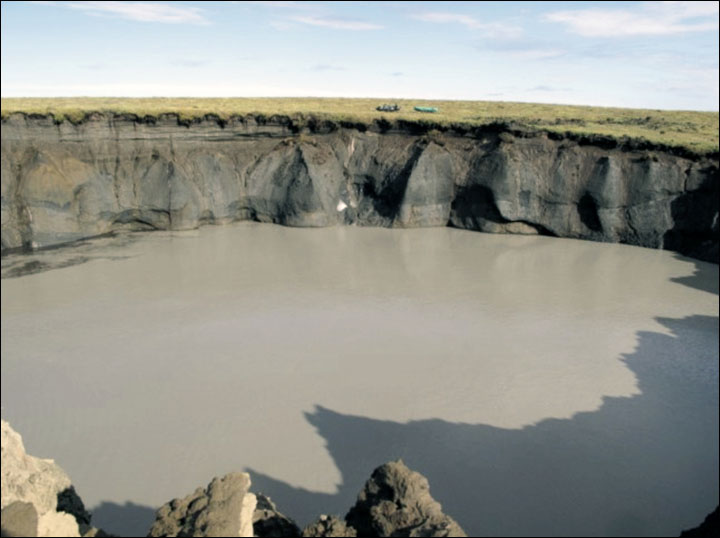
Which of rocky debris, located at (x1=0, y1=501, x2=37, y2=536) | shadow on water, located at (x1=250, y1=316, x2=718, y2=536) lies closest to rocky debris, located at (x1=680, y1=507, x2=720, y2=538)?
shadow on water, located at (x1=250, y1=316, x2=718, y2=536)

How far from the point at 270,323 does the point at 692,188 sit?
75.6 feet

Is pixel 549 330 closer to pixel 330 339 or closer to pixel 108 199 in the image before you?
pixel 330 339

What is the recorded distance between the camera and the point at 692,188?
28.9 meters

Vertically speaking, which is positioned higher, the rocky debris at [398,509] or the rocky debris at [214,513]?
the rocky debris at [214,513]

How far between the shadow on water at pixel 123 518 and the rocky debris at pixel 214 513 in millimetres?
4826

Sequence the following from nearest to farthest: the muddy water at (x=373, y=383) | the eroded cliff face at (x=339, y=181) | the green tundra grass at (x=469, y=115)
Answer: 1. the muddy water at (x=373, y=383)
2. the eroded cliff face at (x=339, y=181)
3. the green tundra grass at (x=469, y=115)

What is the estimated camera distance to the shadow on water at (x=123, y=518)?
1005 cm

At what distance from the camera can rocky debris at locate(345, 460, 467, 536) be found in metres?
5.98

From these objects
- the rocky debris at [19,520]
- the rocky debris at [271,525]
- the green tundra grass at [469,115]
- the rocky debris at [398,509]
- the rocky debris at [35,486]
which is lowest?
the rocky debris at [271,525]

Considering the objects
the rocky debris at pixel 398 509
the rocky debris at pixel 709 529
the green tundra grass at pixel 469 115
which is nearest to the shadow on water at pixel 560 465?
the rocky debris at pixel 709 529

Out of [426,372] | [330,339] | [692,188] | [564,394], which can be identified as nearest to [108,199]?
[330,339]

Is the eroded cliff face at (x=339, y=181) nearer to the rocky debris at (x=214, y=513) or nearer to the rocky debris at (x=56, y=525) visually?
the rocky debris at (x=56, y=525)

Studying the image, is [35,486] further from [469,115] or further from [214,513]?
[469,115]

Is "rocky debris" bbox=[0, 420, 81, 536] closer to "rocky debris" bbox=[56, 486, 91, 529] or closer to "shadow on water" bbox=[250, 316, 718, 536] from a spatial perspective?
"rocky debris" bbox=[56, 486, 91, 529]
